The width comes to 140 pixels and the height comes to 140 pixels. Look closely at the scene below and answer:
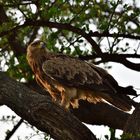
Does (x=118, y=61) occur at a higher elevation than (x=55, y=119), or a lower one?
higher

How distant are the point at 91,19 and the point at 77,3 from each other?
0.84m

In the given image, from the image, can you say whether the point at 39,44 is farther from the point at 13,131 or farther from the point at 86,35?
the point at 13,131

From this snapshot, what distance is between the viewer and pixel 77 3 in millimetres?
8852

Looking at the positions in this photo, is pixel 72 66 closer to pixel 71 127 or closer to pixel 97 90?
pixel 97 90

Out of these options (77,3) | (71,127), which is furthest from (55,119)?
(77,3)

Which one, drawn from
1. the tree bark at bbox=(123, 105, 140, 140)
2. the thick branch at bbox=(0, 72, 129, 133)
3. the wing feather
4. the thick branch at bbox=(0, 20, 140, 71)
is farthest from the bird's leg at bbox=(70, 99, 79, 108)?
the tree bark at bbox=(123, 105, 140, 140)

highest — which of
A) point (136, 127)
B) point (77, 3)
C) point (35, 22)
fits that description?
point (77, 3)

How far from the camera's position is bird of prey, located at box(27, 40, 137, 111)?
26.9 ft

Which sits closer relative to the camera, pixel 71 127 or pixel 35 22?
pixel 71 127

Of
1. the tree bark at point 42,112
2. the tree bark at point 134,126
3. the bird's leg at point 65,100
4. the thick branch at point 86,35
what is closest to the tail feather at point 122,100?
the thick branch at point 86,35

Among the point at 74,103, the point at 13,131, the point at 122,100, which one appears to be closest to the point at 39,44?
the point at 74,103

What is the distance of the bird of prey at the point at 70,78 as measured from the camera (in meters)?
8.20

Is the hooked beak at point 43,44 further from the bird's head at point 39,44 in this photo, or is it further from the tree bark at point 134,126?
the tree bark at point 134,126

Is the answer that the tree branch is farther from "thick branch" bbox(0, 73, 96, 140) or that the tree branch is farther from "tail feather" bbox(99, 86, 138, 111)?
"thick branch" bbox(0, 73, 96, 140)
